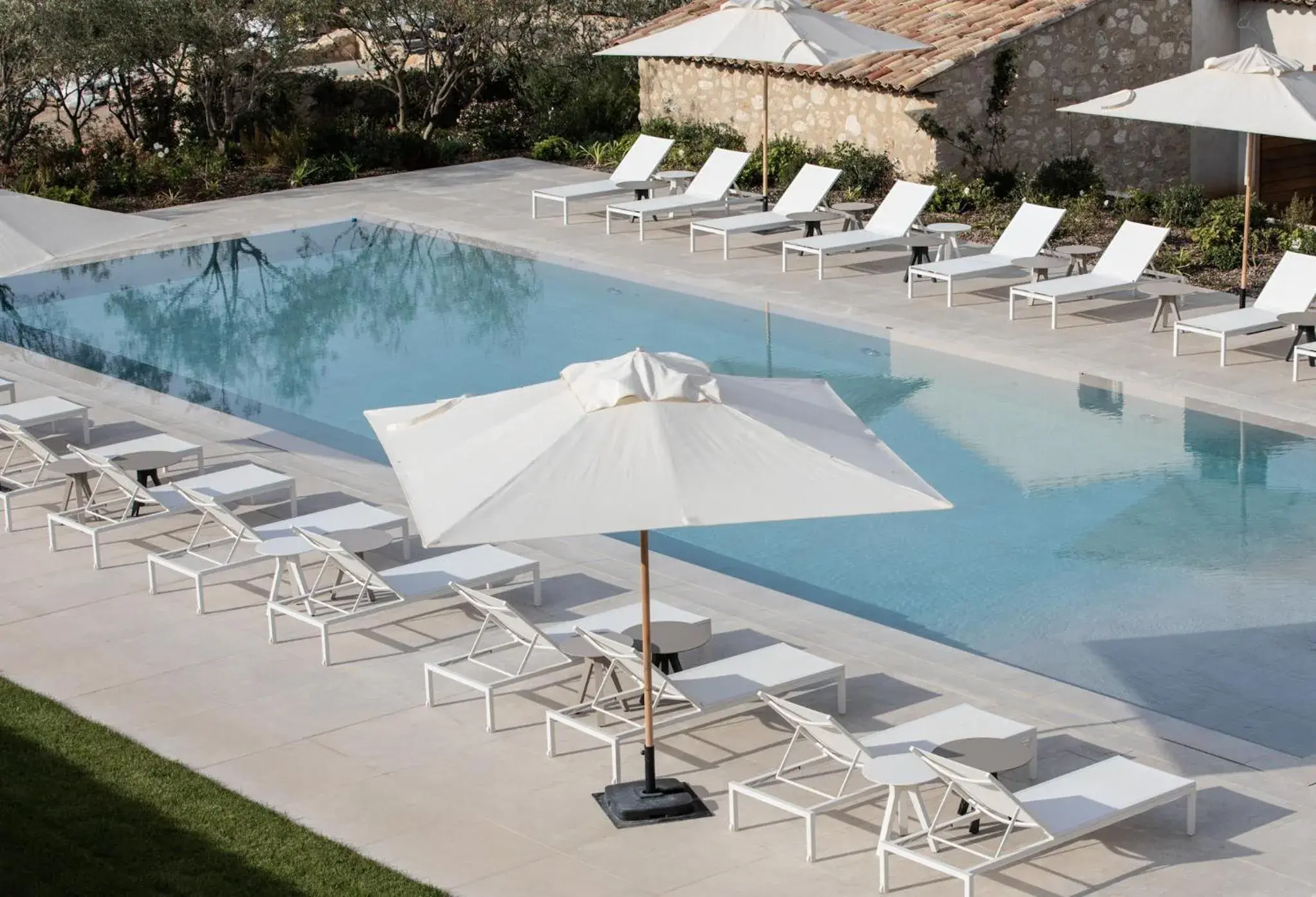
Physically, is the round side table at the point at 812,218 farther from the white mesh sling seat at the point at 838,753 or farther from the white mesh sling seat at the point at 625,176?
the white mesh sling seat at the point at 838,753

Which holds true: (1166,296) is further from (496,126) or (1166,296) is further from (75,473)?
(496,126)

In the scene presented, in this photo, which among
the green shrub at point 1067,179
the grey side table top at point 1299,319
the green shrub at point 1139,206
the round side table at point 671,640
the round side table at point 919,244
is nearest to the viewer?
the round side table at point 671,640

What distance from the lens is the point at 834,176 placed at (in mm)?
21188

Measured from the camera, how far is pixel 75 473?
13.5 meters

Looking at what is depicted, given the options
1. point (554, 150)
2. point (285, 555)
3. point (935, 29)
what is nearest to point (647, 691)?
point (285, 555)

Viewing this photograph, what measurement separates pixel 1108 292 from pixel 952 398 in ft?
11.6

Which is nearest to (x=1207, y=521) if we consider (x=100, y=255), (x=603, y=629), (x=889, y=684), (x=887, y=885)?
(x=889, y=684)

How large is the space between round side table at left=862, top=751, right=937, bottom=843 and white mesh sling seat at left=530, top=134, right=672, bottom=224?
14972 millimetres

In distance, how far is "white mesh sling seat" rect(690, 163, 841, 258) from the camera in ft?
68.5

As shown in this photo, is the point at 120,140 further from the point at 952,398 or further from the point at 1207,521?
the point at 1207,521

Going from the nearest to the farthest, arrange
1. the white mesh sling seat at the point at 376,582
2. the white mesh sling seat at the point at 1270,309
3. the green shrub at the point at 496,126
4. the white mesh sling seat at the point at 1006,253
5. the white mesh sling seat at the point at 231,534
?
the white mesh sling seat at the point at 376,582
the white mesh sling seat at the point at 231,534
the white mesh sling seat at the point at 1270,309
the white mesh sling seat at the point at 1006,253
the green shrub at the point at 496,126

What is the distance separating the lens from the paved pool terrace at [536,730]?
832cm

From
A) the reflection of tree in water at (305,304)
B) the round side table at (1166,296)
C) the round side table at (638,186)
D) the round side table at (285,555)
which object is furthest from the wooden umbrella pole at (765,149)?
the round side table at (285,555)

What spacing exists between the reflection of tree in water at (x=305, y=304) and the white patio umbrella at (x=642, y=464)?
9261 millimetres
